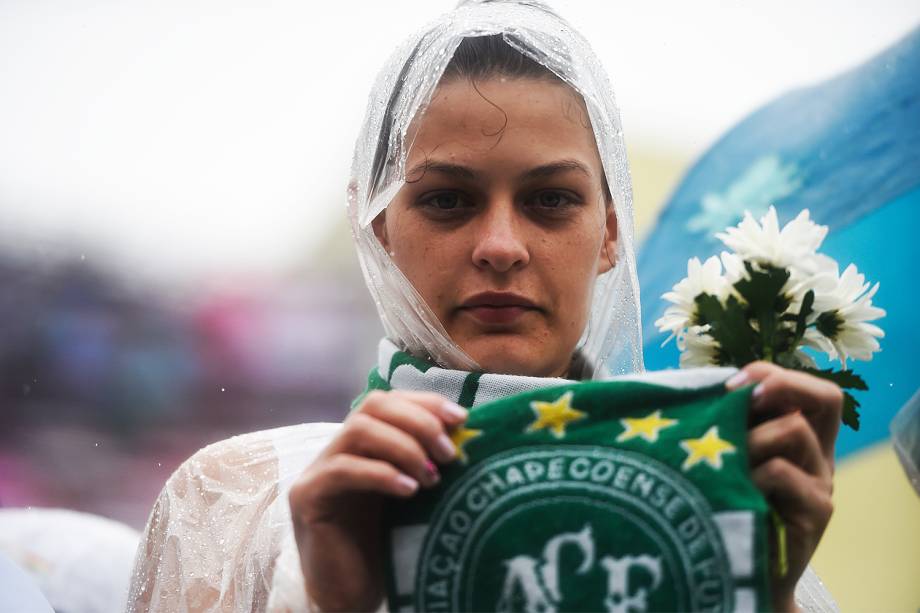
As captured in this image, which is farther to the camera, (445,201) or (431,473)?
(445,201)

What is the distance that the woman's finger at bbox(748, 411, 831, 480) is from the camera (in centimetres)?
96

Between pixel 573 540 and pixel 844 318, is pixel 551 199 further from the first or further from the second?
pixel 573 540

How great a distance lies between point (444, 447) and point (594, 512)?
16 centimetres

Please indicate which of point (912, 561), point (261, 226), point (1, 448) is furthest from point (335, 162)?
point (912, 561)

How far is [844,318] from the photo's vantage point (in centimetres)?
111

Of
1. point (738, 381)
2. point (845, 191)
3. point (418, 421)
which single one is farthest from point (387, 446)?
point (845, 191)

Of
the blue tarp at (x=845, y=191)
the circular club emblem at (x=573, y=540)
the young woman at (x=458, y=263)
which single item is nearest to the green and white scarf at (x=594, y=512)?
the circular club emblem at (x=573, y=540)

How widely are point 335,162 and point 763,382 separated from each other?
5.99 feet

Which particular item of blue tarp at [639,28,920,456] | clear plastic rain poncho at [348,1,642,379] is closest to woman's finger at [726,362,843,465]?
clear plastic rain poncho at [348,1,642,379]

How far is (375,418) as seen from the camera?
0.98 m

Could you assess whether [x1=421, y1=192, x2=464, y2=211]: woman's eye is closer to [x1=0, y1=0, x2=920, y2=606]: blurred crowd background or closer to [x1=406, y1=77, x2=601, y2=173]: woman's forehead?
[x1=406, y1=77, x2=601, y2=173]: woman's forehead

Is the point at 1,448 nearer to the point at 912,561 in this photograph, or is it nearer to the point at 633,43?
the point at 633,43

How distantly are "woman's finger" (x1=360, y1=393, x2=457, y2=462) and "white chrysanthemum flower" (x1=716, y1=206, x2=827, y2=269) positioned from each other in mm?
399

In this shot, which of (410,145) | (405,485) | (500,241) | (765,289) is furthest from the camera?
(410,145)
